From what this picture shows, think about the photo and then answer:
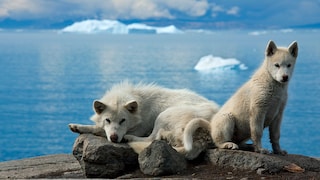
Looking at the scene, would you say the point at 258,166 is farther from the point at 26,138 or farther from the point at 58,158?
the point at 26,138

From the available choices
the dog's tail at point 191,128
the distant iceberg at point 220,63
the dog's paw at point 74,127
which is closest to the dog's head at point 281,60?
the dog's tail at point 191,128

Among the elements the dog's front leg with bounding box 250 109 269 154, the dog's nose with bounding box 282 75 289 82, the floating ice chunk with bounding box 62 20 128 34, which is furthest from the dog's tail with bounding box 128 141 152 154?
the floating ice chunk with bounding box 62 20 128 34

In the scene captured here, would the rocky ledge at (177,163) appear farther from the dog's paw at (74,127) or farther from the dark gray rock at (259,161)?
the dog's paw at (74,127)

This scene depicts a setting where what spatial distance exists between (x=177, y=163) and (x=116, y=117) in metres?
1.57

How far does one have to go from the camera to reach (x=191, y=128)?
962 centimetres

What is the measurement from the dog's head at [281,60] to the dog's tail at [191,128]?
1.48 m

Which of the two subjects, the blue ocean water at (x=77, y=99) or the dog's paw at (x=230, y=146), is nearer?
the dog's paw at (x=230, y=146)

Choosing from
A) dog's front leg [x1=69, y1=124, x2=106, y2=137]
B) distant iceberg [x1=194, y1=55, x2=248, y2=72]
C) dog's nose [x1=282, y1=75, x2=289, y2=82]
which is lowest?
distant iceberg [x1=194, y1=55, x2=248, y2=72]

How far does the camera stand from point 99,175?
32.9 feet

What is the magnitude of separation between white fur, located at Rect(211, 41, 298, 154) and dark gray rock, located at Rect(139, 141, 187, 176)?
0.79 m

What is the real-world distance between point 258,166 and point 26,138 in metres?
53.0

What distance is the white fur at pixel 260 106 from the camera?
30.0 feet

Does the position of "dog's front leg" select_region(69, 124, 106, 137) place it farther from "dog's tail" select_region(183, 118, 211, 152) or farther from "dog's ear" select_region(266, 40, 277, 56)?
"dog's ear" select_region(266, 40, 277, 56)

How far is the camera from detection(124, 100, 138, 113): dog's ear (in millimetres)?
10461
